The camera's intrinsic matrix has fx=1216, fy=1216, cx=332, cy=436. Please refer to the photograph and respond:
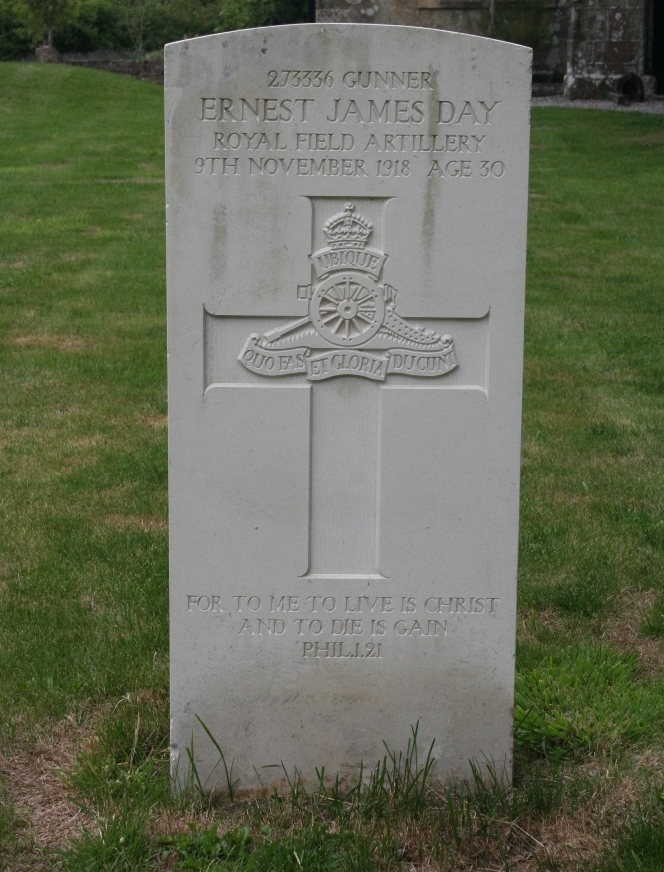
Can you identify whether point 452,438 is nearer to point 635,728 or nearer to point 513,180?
point 513,180

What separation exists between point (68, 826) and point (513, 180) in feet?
7.19

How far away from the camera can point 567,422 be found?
718 cm

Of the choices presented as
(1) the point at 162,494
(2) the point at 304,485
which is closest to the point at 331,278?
(2) the point at 304,485

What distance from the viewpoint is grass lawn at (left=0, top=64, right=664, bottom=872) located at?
10.9 feet

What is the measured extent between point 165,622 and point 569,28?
27813mm

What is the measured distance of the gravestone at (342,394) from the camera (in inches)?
130

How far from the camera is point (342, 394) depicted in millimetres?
3453

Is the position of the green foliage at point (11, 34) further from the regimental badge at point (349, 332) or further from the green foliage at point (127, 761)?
the regimental badge at point (349, 332)

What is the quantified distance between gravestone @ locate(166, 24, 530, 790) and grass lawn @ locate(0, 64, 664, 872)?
10.1 inches

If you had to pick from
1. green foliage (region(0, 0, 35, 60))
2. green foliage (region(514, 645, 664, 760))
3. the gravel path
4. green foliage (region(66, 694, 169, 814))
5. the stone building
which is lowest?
green foliage (region(66, 694, 169, 814))

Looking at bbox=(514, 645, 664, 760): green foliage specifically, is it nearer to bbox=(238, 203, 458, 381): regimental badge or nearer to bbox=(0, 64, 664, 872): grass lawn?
bbox=(0, 64, 664, 872): grass lawn

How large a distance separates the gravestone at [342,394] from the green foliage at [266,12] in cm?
3950

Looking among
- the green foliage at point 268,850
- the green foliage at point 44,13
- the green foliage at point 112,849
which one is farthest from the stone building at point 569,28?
the green foliage at point 112,849

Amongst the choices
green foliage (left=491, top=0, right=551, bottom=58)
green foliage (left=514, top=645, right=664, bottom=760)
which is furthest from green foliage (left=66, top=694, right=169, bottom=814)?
green foliage (left=491, top=0, right=551, bottom=58)
